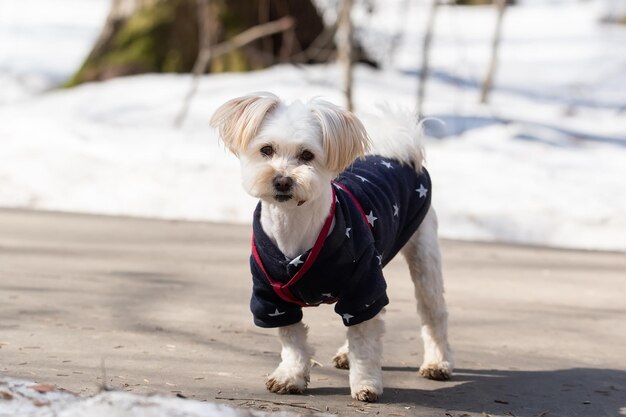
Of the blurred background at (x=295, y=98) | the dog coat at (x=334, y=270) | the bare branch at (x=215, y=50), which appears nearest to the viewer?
the dog coat at (x=334, y=270)

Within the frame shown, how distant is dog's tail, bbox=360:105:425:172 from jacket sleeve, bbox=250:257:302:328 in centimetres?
118

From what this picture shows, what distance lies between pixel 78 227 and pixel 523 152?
7.01 m

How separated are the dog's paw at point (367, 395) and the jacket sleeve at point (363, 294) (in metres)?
0.29

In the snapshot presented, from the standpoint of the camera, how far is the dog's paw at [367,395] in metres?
4.74

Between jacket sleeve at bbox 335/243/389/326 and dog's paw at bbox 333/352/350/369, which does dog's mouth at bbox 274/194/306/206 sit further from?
dog's paw at bbox 333/352/350/369

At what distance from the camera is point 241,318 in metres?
6.60

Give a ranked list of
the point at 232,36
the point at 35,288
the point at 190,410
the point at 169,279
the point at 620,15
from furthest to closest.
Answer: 1. the point at 620,15
2. the point at 232,36
3. the point at 169,279
4. the point at 35,288
5. the point at 190,410

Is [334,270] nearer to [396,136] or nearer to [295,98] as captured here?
[396,136]

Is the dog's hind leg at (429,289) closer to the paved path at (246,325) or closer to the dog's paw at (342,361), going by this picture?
the paved path at (246,325)

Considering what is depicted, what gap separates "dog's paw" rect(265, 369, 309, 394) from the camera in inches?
188

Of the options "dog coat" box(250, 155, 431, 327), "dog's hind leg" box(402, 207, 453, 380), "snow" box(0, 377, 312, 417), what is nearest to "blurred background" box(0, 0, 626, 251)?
"dog's hind leg" box(402, 207, 453, 380)

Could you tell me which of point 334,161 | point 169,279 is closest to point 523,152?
point 169,279

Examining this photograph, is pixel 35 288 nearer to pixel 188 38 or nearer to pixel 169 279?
pixel 169 279

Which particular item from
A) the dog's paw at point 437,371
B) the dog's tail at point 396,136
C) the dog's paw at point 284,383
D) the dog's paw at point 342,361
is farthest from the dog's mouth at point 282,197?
the dog's paw at point 437,371
